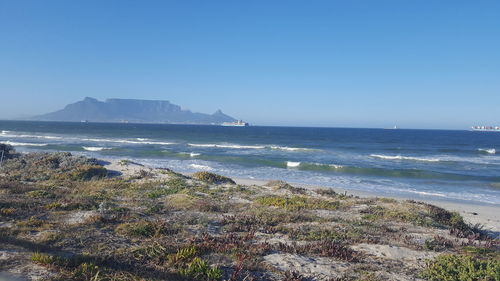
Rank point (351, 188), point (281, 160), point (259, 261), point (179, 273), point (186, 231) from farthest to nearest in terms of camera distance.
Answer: point (281, 160) < point (351, 188) < point (186, 231) < point (259, 261) < point (179, 273)

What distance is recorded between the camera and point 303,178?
27094 millimetres

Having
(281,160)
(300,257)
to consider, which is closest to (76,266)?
(300,257)

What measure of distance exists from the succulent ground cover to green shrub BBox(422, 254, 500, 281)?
2cm

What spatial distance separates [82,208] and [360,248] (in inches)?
291

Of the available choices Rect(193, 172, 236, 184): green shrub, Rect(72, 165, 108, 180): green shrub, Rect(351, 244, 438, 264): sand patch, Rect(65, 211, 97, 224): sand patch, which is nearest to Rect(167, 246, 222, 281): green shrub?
Rect(351, 244, 438, 264): sand patch

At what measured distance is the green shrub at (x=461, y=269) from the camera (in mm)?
6023

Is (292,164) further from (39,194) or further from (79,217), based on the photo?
(79,217)

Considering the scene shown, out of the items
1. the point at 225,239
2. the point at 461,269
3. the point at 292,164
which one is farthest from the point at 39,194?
the point at 292,164

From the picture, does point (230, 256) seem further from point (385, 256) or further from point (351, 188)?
point (351, 188)

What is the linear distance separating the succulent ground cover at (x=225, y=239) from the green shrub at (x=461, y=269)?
0.06 feet

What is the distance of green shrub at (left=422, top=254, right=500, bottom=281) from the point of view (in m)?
6.02

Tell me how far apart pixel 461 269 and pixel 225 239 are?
437 cm

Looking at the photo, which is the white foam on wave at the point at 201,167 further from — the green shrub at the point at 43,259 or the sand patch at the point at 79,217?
the green shrub at the point at 43,259

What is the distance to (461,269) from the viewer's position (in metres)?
6.30
